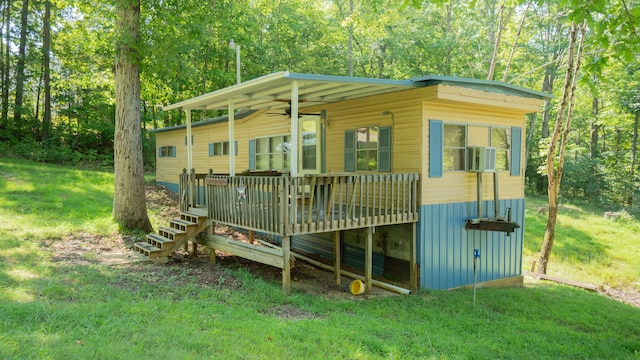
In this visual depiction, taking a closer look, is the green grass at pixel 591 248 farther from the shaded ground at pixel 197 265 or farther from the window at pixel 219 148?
the window at pixel 219 148

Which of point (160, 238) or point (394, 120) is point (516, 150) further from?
point (160, 238)

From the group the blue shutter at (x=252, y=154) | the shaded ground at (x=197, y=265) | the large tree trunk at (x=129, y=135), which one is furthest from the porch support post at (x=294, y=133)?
the blue shutter at (x=252, y=154)

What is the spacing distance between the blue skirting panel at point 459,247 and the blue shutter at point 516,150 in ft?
2.60

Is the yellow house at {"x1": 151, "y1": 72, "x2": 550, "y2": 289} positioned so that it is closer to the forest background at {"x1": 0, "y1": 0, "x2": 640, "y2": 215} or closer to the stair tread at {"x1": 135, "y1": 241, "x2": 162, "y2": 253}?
the stair tread at {"x1": 135, "y1": 241, "x2": 162, "y2": 253}

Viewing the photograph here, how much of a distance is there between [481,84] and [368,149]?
285cm

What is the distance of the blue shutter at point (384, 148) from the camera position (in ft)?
31.3

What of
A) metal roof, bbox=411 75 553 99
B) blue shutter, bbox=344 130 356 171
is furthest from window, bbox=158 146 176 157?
metal roof, bbox=411 75 553 99

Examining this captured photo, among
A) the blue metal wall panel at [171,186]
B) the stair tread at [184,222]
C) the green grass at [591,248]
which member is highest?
the blue metal wall panel at [171,186]

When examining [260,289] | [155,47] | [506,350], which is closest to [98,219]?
[155,47]

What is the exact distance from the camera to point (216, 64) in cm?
2456

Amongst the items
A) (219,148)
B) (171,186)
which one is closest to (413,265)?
(219,148)

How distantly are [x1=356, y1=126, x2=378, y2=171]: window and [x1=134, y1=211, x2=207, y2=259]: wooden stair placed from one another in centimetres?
387

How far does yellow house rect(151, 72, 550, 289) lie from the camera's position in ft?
26.1

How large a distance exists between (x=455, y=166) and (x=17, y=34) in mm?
27906
